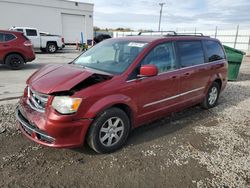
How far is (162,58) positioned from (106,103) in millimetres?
1489

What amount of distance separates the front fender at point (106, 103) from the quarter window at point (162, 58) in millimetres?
692

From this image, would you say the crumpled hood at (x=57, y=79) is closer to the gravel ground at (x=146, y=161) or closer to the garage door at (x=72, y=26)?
the gravel ground at (x=146, y=161)

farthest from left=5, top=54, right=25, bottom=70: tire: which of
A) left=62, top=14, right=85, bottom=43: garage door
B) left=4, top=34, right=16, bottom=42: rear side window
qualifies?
left=62, top=14, right=85, bottom=43: garage door

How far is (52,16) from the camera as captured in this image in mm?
27672

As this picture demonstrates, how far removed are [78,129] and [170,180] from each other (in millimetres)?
1364

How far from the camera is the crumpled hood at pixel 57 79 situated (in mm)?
2918

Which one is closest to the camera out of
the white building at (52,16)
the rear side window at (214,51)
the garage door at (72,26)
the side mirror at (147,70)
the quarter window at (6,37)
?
the side mirror at (147,70)

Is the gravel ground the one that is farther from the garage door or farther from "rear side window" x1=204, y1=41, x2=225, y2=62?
the garage door

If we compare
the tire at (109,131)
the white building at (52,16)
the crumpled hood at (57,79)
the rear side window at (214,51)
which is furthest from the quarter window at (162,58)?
the white building at (52,16)

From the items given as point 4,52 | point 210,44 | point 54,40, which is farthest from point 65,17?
point 210,44

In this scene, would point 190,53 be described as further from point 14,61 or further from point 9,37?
point 9,37

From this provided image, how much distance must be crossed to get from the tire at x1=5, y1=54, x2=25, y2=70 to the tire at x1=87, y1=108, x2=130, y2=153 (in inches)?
337

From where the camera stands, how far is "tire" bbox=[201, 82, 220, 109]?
5.42 meters

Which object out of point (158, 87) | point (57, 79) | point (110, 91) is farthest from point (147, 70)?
point (57, 79)
